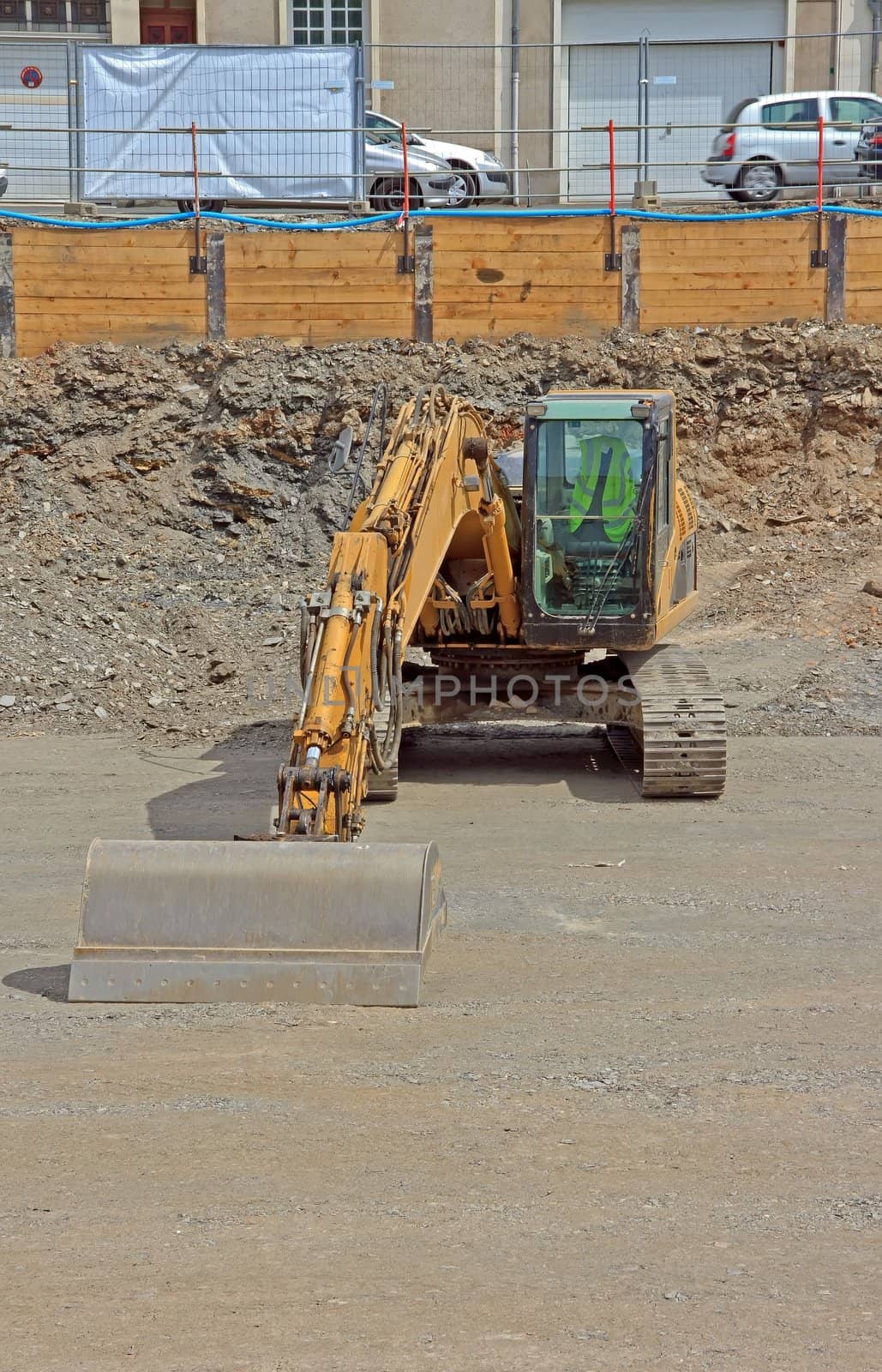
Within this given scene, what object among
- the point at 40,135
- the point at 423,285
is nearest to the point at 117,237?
the point at 40,135

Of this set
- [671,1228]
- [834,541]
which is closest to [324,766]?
[671,1228]

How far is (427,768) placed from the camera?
12.4 metres

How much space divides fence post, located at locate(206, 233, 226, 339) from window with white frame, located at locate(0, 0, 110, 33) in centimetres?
1034

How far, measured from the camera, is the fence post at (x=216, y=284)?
18891 millimetres

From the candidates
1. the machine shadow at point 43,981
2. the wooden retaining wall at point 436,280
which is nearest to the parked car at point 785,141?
the wooden retaining wall at point 436,280

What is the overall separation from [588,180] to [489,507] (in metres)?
13.4

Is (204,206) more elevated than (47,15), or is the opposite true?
(47,15)

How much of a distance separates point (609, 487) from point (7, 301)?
33.9 feet

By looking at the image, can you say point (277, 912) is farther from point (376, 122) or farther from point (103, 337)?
point (376, 122)

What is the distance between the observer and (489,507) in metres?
11.1

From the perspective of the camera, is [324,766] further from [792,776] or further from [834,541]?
[834,541]

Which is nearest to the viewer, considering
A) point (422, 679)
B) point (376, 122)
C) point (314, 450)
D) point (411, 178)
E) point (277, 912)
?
point (277, 912)

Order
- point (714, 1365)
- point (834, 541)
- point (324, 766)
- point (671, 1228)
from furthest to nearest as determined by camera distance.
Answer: point (834, 541), point (324, 766), point (671, 1228), point (714, 1365)

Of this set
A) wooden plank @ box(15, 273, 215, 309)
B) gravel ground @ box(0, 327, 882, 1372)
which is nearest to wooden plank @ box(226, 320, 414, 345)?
wooden plank @ box(15, 273, 215, 309)
